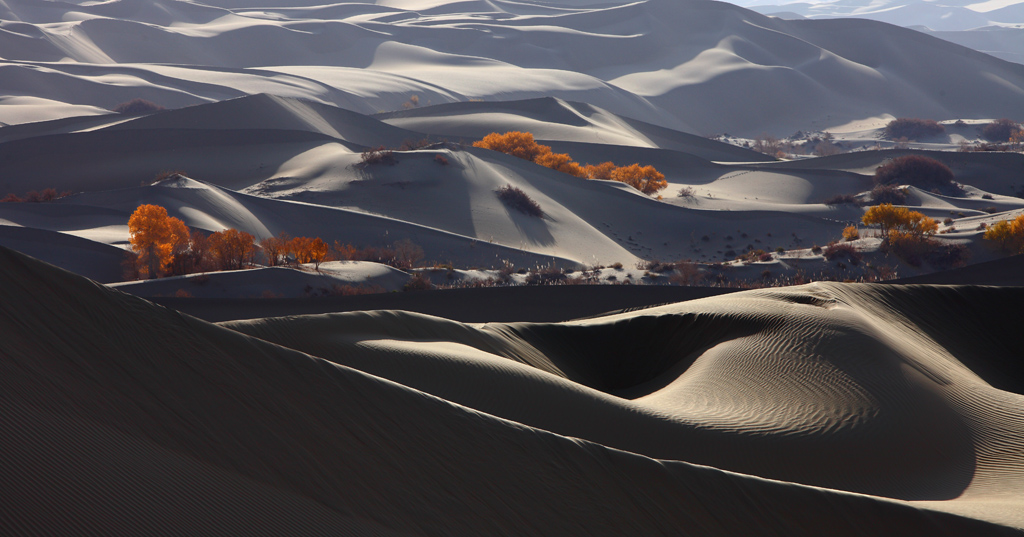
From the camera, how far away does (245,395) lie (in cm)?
429

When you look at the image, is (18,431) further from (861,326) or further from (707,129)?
(707,129)

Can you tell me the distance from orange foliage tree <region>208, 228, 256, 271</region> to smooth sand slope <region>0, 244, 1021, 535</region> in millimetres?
14287

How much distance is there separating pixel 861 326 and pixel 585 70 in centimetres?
9770

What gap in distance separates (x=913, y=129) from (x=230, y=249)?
73565mm

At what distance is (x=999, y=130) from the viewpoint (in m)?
70.8

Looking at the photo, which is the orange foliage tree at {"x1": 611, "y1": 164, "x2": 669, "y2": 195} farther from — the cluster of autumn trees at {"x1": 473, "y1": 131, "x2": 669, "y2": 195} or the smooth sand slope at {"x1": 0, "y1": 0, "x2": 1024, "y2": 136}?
the smooth sand slope at {"x1": 0, "y1": 0, "x2": 1024, "y2": 136}

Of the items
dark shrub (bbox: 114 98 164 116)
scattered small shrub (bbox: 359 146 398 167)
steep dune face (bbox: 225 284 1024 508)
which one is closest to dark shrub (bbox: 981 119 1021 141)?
scattered small shrub (bbox: 359 146 398 167)

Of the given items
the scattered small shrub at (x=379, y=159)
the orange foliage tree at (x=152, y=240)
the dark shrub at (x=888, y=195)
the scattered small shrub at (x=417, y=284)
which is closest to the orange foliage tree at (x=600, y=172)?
the scattered small shrub at (x=379, y=159)

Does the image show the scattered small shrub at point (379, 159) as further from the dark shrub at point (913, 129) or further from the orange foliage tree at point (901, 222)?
the dark shrub at point (913, 129)

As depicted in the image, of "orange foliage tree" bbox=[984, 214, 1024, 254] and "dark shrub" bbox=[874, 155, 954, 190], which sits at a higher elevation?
"orange foliage tree" bbox=[984, 214, 1024, 254]

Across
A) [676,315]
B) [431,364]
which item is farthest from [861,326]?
[431,364]

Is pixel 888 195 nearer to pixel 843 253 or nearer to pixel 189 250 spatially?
pixel 843 253

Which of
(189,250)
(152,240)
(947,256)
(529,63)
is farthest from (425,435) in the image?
(529,63)

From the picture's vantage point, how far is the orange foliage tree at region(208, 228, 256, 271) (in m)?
20.9
